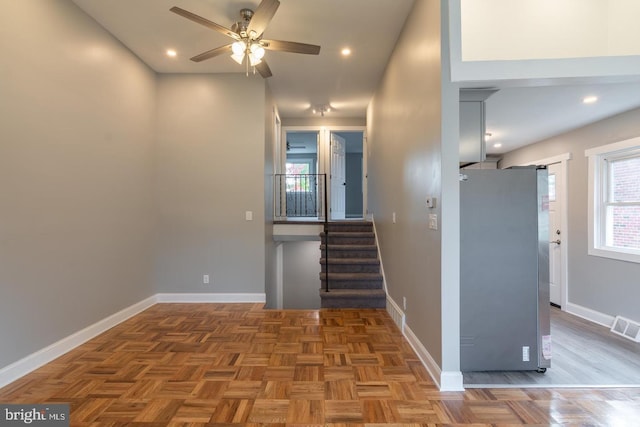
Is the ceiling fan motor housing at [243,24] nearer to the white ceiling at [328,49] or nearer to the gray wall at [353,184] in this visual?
the white ceiling at [328,49]

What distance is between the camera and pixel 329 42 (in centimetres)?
336

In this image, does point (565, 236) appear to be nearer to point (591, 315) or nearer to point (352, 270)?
point (591, 315)

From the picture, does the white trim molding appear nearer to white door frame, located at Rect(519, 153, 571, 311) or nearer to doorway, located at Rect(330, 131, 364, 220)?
white door frame, located at Rect(519, 153, 571, 311)

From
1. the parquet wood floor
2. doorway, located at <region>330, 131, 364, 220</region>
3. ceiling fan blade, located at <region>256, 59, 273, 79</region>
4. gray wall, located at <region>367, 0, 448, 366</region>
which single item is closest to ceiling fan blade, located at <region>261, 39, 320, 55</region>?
ceiling fan blade, located at <region>256, 59, 273, 79</region>

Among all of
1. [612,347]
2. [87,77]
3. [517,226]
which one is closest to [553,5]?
[517,226]

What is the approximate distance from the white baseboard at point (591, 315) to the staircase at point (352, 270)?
103 inches

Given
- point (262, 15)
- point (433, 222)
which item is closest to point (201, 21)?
point (262, 15)

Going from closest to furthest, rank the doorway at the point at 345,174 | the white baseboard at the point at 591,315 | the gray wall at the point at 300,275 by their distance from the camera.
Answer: the white baseboard at the point at 591,315
the gray wall at the point at 300,275
the doorway at the point at 345,174

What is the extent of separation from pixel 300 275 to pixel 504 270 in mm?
4517

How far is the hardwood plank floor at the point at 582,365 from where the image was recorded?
2.25m

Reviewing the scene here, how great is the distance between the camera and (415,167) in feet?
8.91

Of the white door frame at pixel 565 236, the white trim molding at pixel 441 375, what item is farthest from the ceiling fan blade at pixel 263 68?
the white door frame at pixel 565 236

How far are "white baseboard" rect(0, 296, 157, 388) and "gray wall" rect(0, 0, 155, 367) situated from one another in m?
0.06

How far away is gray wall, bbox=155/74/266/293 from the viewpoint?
4094mm
